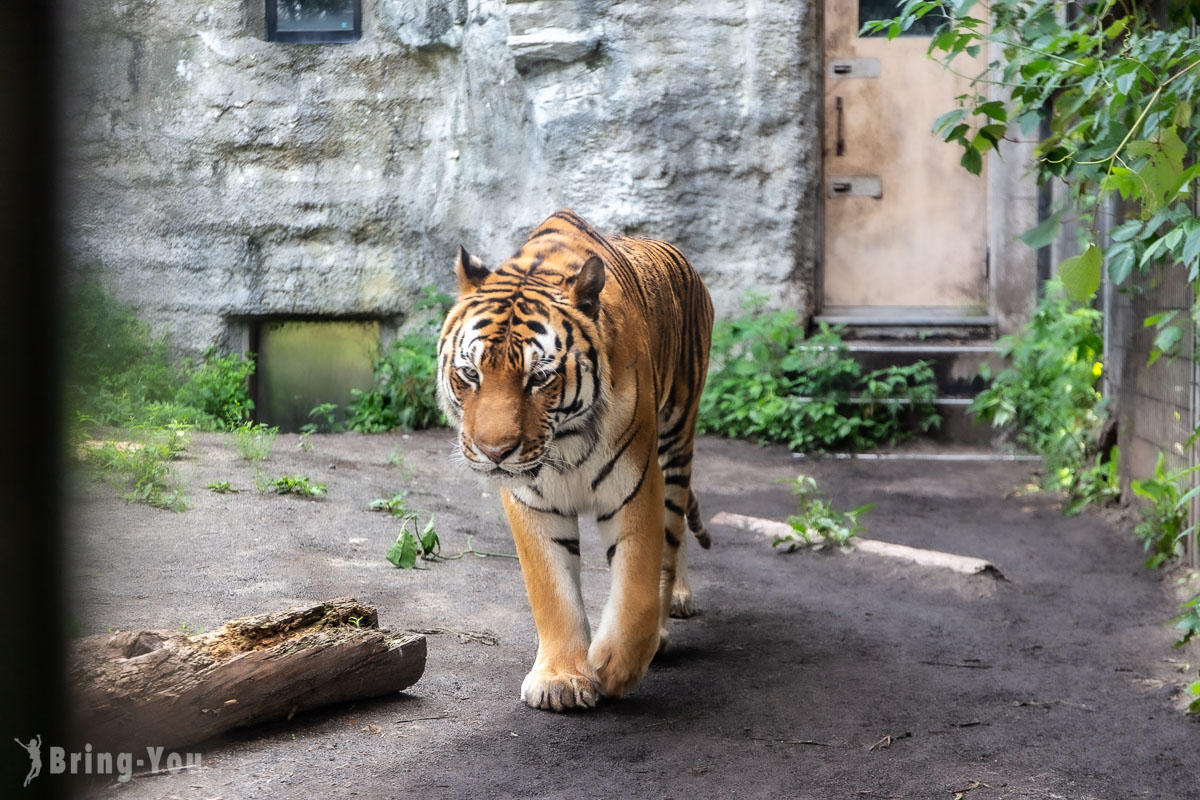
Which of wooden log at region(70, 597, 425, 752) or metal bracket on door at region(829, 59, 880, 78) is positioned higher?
metal bracket on door at region(829, 59, 880, 78)

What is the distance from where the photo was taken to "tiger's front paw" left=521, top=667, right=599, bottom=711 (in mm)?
2691

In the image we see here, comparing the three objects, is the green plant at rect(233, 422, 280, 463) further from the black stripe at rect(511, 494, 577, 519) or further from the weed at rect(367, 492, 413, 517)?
the black stripe at rect(511, 494, 577, 519)

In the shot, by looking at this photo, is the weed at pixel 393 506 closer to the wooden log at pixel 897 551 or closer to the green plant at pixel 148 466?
the green plant at pixel 148 466

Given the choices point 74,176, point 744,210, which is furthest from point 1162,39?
point 744,210

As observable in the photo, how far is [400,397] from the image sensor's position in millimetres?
7156

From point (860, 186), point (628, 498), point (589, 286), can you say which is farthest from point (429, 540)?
point (860, 186)

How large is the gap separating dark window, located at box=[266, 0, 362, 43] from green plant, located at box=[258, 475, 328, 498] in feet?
13.3

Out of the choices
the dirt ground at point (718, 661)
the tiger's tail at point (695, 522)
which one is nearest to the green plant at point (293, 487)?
the dirt ground at point (718, 661)

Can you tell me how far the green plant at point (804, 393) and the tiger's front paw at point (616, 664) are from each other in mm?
4651

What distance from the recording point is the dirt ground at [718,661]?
2.24m

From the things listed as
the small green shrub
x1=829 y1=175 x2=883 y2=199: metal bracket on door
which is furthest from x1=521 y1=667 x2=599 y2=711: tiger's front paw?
x1=829 y1=175 x2=883 y2=199: metal bracket on door

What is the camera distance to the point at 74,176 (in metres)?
0.91

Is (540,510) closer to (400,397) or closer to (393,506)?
(393,506)

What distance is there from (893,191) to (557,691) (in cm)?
698
